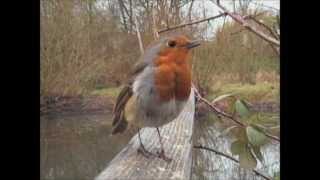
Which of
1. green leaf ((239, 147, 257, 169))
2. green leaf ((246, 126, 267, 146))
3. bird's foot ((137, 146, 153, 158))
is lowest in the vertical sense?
green leaf ((239, 147, 257, 169))

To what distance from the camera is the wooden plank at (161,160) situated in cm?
121

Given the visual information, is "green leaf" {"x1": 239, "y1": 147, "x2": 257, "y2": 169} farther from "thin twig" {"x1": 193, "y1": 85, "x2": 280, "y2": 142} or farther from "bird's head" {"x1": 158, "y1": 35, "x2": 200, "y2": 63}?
"bird's head" {"x1": 158, "y1": 35, "x2": 200, "y2": 63}

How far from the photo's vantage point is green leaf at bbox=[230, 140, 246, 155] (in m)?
1.22

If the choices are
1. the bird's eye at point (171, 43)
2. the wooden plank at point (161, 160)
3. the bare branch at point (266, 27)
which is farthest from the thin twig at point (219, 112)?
the bare branch at point (266, 27)

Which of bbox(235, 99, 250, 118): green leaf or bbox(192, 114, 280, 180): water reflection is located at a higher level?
bbox(235, 99, 250, 118): green leaf

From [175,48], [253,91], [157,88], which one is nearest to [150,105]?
[157,88]

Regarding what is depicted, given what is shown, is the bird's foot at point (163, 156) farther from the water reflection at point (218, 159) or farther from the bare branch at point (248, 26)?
the bare branch at point (248, 26)

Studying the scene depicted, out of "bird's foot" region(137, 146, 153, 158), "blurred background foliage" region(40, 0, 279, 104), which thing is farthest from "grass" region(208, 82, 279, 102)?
Answer: "bird's foot" region(137, 146, 153, 158)
